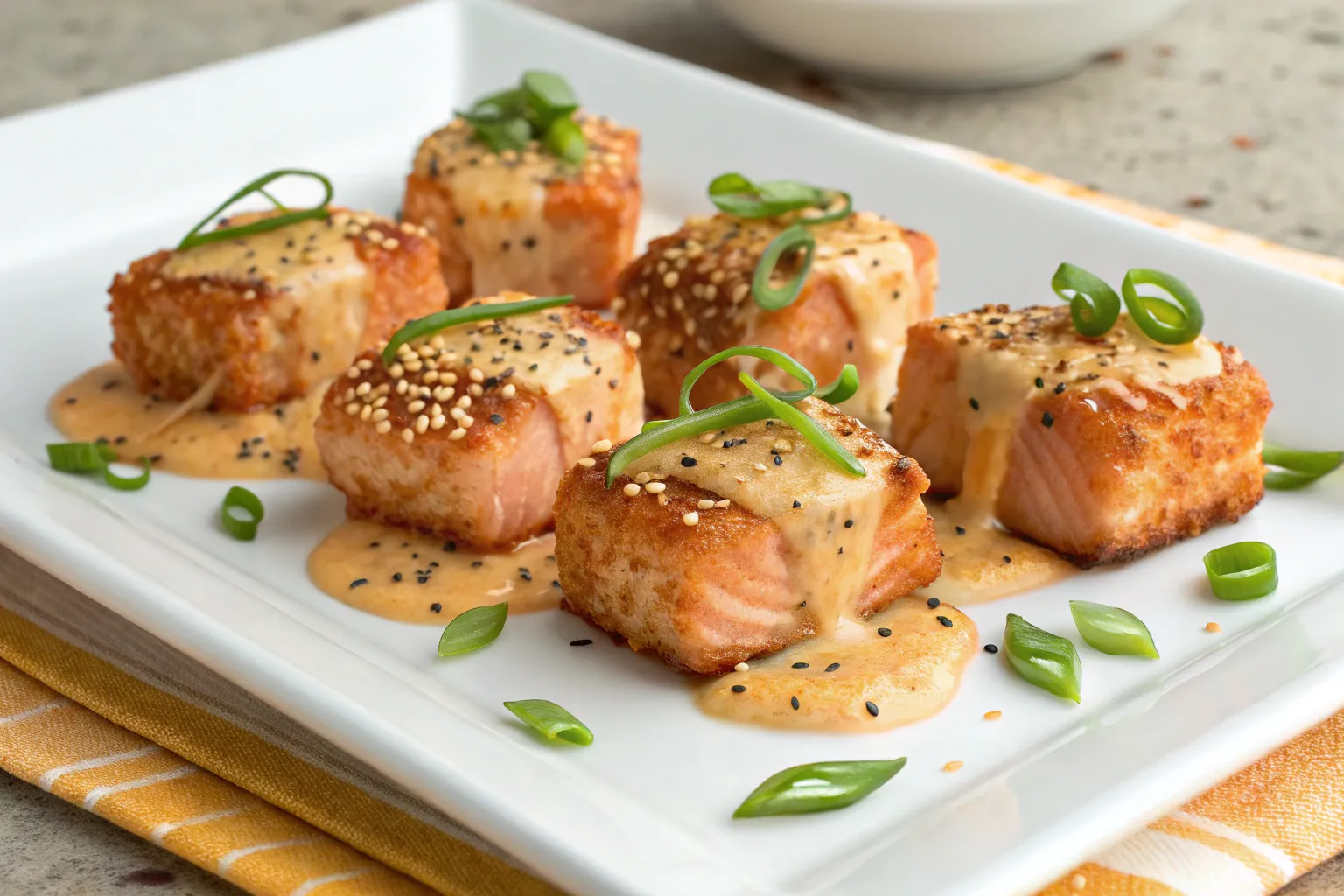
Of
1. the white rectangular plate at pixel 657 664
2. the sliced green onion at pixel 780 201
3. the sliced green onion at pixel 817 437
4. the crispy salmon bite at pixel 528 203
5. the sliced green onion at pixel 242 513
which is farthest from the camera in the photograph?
the crispy salmon bite at pixel 528 203

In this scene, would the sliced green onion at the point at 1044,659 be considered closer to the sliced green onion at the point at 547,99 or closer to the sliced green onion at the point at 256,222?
the sliced green onion at the point at 256,222

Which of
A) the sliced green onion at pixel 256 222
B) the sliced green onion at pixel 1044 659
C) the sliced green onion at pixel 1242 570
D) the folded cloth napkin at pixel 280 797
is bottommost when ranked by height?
the folded cloth napkin at pixel 280 797

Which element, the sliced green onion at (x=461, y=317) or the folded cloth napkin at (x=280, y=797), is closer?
the folded cloth napkin at (x=280, y=797)

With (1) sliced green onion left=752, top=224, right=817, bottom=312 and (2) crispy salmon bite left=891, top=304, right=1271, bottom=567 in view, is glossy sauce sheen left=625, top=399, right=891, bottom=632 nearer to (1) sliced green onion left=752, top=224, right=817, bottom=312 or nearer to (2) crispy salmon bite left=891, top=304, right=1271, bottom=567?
(2) crispy salmon bite left=891, top=304, right=1271, bottom=567

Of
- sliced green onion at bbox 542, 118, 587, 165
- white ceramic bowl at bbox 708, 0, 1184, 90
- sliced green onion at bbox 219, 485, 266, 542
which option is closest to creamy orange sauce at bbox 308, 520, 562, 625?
sliced green onion at bbox 219, 485, 266, 542

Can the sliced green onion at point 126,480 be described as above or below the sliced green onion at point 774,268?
below

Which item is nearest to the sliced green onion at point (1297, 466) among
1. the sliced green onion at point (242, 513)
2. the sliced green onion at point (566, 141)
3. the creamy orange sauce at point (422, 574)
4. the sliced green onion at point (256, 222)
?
the creamy orange sauce at point (422, 574)

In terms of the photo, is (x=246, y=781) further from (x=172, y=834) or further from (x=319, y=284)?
(x=319, y=284)

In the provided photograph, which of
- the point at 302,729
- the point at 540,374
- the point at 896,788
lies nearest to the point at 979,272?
the point at 540,374
